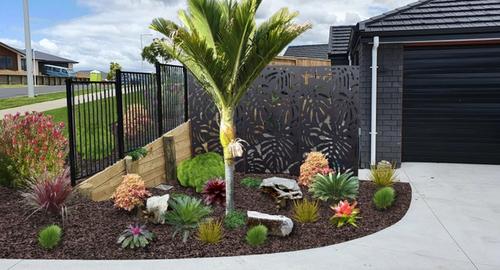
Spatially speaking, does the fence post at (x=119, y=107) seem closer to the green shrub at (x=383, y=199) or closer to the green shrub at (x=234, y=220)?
the green shrub at (x=234, y=220)

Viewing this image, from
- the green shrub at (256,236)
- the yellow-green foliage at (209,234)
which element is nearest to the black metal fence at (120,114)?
the yellow-green foliage at (209,234)

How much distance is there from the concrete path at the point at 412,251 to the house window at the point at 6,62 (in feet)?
190

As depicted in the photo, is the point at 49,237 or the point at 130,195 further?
→ the point at 130,195

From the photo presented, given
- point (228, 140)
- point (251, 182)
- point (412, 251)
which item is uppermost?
point (228, 140)

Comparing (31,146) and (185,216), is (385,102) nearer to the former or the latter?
(185,216)

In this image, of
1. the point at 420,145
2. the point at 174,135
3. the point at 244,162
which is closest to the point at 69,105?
the point at 174,135

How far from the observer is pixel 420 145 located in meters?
9.30

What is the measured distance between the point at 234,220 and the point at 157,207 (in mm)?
917

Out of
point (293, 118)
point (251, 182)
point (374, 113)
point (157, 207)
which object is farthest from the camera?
point (374, 113)

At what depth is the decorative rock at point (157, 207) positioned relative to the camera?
517 cm

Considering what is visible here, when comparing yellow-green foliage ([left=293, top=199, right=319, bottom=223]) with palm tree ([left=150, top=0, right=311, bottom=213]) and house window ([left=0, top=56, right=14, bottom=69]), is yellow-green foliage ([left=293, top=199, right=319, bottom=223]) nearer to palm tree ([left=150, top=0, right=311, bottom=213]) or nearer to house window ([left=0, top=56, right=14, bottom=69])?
palm tree ([left=150, top=0, right=311, bottom=213])

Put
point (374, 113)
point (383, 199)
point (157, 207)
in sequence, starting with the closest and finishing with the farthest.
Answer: point (157, 207) → point (383, 199) → point (374, 113)

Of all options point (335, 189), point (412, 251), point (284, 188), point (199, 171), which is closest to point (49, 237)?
point (199, 171)

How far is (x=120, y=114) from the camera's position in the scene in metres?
6.55
